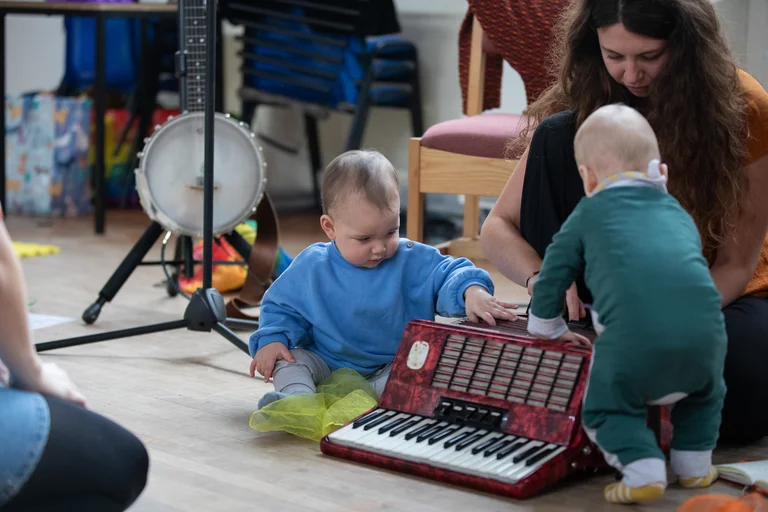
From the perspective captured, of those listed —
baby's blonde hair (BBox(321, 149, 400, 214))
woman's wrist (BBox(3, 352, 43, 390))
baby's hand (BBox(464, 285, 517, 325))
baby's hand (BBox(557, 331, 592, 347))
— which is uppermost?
baby's blonde hair (BBox(321, 149, 400, 214))

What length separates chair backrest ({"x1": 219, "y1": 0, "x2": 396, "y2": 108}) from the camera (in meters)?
3.71

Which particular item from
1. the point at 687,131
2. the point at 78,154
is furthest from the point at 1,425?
the point at 78,154

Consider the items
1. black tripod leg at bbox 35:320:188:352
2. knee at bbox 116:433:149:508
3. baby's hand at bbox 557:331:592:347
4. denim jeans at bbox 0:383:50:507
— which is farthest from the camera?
black tripod leg at bbox 35:320:188:352

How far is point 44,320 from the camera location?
2.51 metres

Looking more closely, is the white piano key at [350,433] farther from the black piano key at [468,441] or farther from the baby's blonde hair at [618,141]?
the baby's blonde hair at [618,141]

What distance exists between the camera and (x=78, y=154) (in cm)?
418

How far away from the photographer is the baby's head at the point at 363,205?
170 centimetres

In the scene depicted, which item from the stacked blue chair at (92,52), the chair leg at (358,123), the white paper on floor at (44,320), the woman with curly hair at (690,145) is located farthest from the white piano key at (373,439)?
the stacked blue chair at (92,52)

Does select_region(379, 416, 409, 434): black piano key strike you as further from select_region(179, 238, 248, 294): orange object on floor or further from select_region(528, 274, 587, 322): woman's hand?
select_region(179, 238, 248, 294): orange object on floor

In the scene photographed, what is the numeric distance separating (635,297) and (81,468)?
27.4 inches

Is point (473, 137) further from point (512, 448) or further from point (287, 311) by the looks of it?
point (512, 448)

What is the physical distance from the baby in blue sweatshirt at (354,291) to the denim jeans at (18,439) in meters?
0.65

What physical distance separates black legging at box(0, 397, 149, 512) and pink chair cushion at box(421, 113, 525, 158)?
56.2 inches

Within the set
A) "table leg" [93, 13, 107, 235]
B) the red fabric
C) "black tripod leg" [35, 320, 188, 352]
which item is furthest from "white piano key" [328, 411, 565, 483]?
"table leg" [93, 13, 107, 235]
